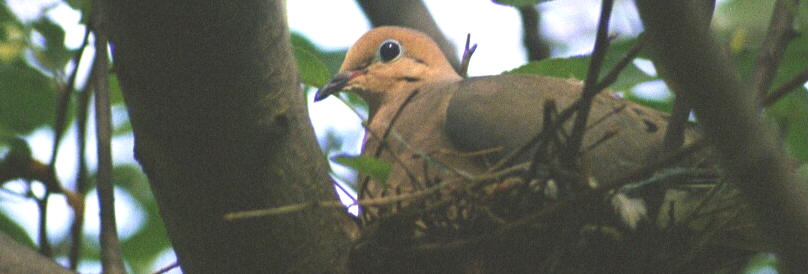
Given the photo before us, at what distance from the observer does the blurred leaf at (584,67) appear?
228 cm

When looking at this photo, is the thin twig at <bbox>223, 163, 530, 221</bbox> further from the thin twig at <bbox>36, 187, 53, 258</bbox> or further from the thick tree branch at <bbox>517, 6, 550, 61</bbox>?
the thick tree branch at <bbox>517, 6, 550, 61</bbox>

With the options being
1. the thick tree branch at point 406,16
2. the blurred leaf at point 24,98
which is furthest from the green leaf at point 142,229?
the thick tree branch at point 406,16

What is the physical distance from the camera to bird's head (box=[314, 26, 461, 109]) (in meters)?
3.23

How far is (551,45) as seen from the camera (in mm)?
3680

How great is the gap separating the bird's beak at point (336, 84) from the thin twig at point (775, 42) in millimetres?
1307

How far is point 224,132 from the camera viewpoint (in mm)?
1702

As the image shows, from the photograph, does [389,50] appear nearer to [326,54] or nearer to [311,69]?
[326,54]

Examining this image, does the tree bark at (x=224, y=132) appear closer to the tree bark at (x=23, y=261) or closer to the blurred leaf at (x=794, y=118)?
the tree bark at (x=23, y=261)

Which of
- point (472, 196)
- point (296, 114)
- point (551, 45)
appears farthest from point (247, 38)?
point (551, 45)

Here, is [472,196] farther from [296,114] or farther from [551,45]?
[551,45]

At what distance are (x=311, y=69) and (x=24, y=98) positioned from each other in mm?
700

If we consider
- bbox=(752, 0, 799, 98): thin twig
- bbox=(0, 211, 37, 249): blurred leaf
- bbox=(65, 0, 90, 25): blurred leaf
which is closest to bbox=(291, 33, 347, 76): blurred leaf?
bbox=(65, 0, 90, 25): blurred leaf

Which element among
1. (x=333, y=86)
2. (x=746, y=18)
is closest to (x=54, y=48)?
(x=333, y=86)

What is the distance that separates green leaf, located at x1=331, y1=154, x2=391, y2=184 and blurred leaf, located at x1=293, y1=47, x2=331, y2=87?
0.58 meters
